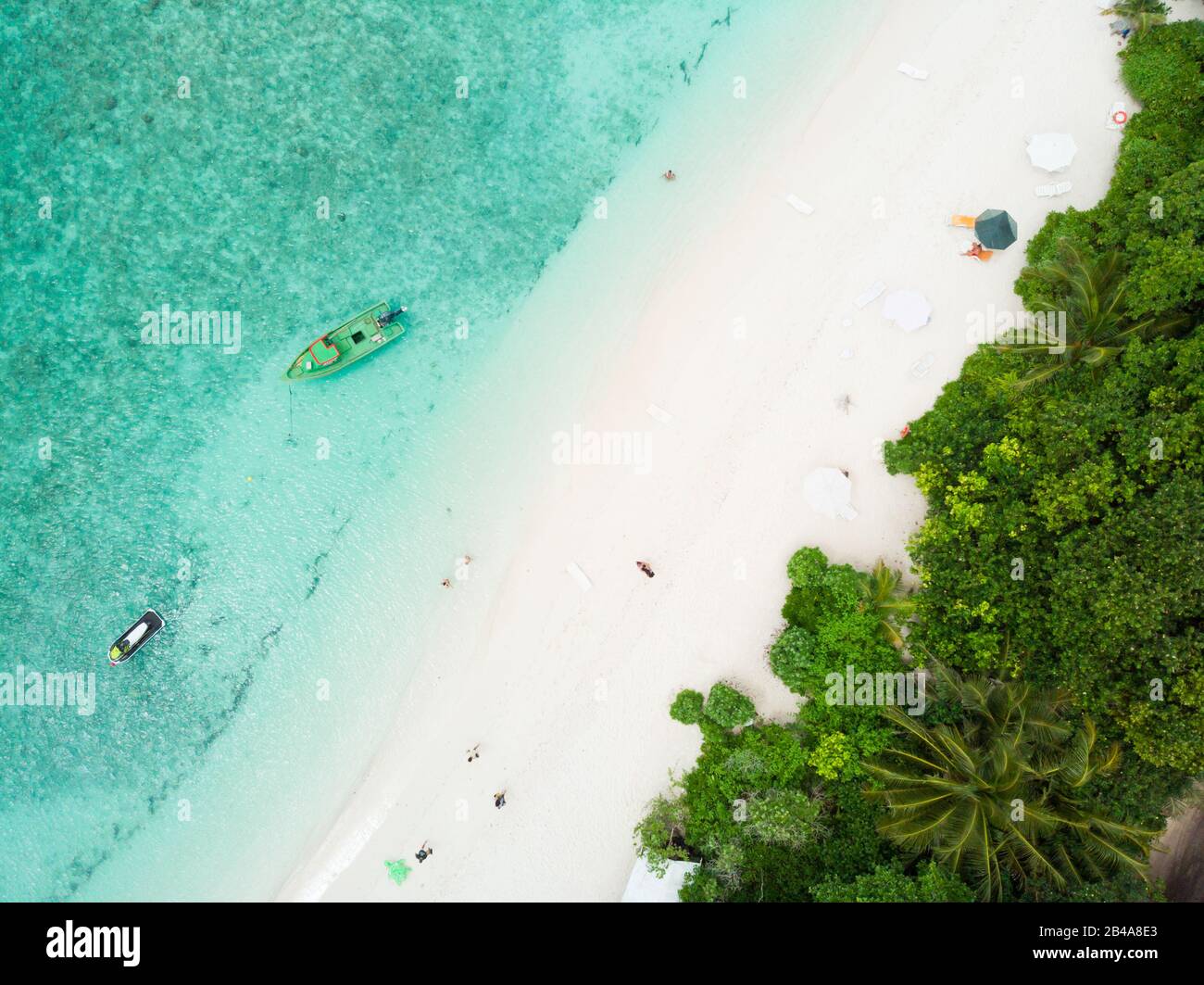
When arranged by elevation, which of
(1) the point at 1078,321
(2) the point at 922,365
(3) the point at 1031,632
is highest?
(2) the point at 922,365

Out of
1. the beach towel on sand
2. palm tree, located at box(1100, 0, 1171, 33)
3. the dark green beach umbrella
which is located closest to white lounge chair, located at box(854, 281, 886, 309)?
the dark green beach umbrella

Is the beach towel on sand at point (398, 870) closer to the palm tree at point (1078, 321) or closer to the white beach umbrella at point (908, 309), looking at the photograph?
the white beach umbrella at point (908, 309)

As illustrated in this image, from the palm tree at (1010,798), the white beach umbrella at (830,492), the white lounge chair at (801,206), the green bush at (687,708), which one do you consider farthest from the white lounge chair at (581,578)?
the white lounge chair at (801,206)

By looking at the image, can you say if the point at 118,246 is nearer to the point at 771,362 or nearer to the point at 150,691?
the point at 150,691

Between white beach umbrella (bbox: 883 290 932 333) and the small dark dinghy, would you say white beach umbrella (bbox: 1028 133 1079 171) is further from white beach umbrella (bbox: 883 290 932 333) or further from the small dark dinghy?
the small dark dinghy

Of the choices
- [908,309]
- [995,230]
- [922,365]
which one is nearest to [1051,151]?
[995,230]

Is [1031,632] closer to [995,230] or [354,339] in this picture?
[995,230]
